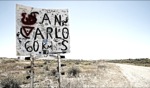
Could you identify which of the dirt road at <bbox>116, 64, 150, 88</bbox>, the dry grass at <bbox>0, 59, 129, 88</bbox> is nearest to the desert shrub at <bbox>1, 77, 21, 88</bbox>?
the dry grass at <bbox>0, 59, 129, 88</bbox>

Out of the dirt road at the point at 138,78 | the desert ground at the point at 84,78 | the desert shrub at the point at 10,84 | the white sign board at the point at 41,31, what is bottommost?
A: the dirt road at the point at 138,78

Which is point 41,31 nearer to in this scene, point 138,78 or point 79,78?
point 79,78

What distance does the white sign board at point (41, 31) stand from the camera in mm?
7738

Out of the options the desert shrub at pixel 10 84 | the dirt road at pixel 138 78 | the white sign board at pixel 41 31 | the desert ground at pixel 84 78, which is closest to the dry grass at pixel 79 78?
the desert ground at pixel 84 78

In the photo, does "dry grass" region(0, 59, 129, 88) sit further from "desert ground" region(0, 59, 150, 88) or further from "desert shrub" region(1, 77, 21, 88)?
"desert shrub" region(1, 77, 21, 88)

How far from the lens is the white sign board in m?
7.74

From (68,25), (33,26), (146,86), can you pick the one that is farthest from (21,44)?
(146,86)

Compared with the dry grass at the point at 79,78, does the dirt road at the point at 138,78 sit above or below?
below

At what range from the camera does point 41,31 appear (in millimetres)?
8047

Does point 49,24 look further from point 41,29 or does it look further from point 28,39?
point 28,39

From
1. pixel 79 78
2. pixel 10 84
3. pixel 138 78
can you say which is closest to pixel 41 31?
pixel 10 84

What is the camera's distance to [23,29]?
7.77 meters

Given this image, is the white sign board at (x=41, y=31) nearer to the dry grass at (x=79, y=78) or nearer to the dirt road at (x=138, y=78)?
the dry grass at (x=79, y=78)

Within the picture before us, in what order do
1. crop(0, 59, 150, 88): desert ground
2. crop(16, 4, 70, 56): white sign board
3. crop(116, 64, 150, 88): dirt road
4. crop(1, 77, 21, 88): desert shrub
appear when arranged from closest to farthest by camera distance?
A: 1. crop(16, 4, 70, 56): white sign board
2. crop(1, 77, 21, 88): desert shrub
3. crop(0, 59, 150, 88): desert ground
4. crop(116, 64, 150, 88): dirt road
